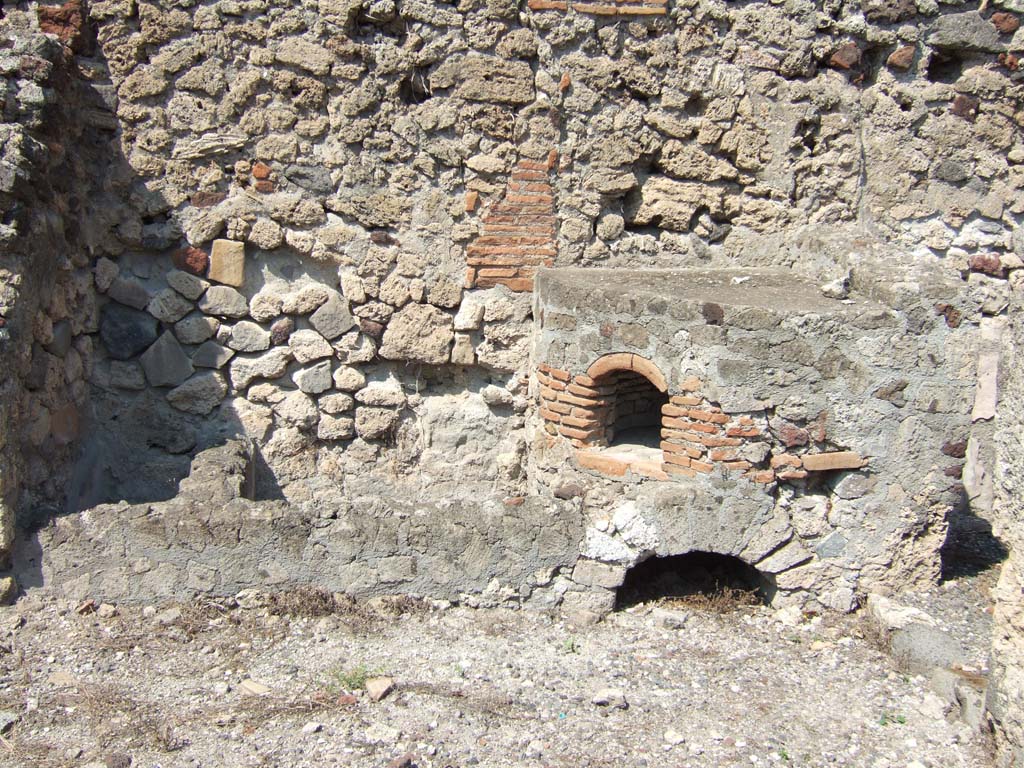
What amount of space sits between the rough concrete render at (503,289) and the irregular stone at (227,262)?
2cm

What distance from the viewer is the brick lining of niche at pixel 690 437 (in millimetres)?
4664

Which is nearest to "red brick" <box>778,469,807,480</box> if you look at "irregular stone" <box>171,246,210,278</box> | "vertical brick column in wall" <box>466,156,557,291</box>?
"vertical brick column in wall" <box>466,156,557,291</box>

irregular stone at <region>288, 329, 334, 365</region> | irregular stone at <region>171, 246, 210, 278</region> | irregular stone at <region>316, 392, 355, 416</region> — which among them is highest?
irregular stone at <region>171, 246, 210, 278</region>

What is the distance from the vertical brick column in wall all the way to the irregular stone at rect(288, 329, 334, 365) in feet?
2.99

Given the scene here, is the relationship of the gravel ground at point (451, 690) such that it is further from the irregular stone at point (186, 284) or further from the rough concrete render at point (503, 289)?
the irregular stone at point (186, 284)

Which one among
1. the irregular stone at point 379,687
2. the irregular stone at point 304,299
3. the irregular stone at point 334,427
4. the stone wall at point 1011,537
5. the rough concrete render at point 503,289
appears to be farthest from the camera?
the irregular stone at point 334,427

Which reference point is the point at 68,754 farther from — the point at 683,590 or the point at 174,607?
the point at 683,590

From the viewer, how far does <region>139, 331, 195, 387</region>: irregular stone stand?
5523 millimetres

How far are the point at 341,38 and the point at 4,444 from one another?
2.69 meters

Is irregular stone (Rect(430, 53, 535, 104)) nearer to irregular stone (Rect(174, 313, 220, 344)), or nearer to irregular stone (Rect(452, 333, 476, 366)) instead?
irregular stone (Rect(452, 333, 476, 366))

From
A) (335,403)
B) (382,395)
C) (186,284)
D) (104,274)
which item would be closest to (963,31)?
(382,395)

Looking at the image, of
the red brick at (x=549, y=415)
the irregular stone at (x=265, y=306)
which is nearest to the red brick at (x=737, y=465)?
the red brick at (x=549, y=415)

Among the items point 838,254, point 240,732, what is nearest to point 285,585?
point 240,732

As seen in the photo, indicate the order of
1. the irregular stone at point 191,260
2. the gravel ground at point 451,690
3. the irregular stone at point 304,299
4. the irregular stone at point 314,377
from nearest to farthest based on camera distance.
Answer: the gravel ground at point 451,690 → the irregular stone at point 191,260 → the irregular stone at point 304,299 → the irregular stone at point 314,377
